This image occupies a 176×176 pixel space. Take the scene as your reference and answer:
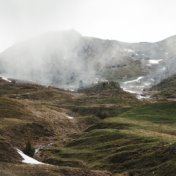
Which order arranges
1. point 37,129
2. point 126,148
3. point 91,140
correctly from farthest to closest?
point 37,129 → point 91,140 → point 126,148

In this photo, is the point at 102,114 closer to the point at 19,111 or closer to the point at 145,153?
the point at 19,111

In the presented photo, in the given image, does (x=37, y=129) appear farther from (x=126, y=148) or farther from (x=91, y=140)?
(x=126, y=148)

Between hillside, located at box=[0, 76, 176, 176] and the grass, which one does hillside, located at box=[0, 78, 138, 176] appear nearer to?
hillside, located at box=[0, 76, 176, 176]

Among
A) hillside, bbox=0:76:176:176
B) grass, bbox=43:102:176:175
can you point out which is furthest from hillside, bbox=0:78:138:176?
grass, bbox=43:102:176:175

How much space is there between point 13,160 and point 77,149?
2601 centimetres

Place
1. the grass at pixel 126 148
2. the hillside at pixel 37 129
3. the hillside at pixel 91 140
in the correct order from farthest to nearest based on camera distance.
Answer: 1. the grass at pixel 126 148
2. the hillside at pixel 91 140
3. the hillside at pixel 37 129

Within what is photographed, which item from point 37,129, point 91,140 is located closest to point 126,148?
point 91,140

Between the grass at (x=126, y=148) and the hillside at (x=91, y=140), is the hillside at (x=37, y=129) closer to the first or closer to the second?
the hillside at (x=91, y=140)

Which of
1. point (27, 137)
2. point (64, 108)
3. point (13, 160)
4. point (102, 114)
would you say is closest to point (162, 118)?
point (102, 114)

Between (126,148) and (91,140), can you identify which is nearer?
(126,148)

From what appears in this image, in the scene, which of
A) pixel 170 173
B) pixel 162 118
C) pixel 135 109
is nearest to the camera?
pixel 170 173

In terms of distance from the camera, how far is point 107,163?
75125mm

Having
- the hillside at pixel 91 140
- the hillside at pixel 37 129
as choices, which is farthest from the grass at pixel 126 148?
the hillside at pixel 37 129

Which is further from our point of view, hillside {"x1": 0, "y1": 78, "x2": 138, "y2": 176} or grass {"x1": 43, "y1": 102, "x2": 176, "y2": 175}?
grass {"x1": 43, "y1": 102, "x2": 176, "y2": 175}
